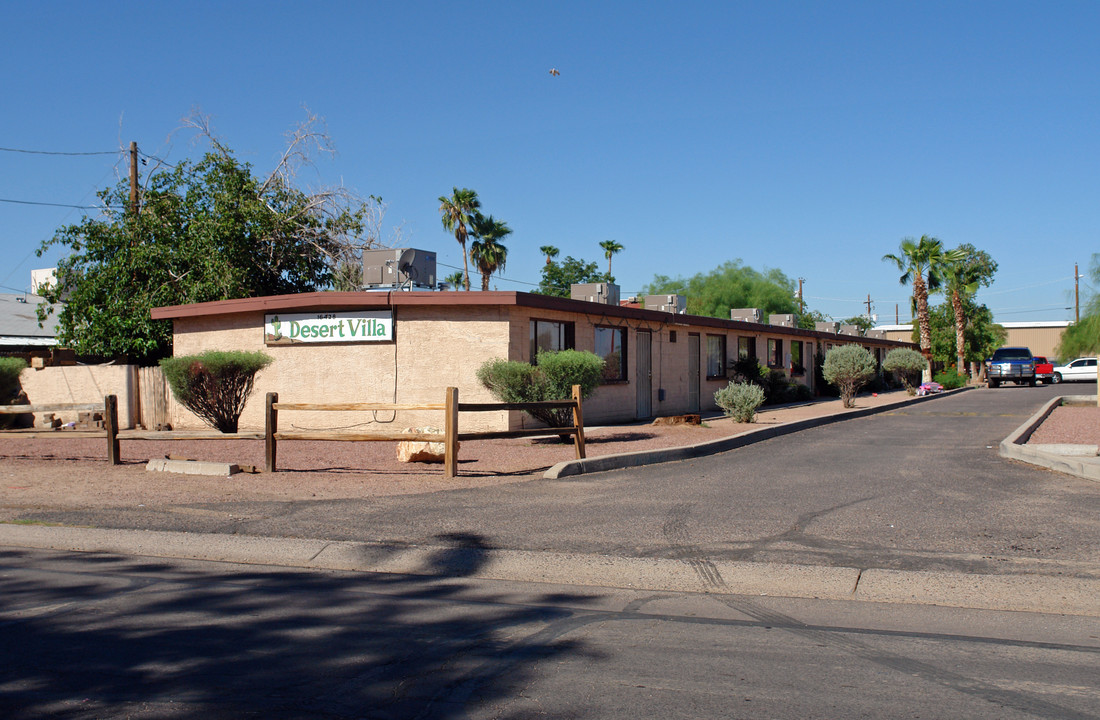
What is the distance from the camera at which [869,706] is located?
3998 mm

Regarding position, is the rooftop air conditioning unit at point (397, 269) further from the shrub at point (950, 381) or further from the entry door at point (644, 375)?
the shrub at point (950, 381)

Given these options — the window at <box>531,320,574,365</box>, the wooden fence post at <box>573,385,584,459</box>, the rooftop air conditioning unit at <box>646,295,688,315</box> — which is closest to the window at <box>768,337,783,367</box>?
the rooftop air conditioning unit at <box>646,295,688,315</box>

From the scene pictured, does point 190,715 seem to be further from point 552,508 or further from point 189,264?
point 189,264

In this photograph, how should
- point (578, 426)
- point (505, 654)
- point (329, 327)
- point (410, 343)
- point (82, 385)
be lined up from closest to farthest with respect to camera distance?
point (505, 654) < point (578, 426) < point (410, 343) < point (329, 327) < point (82, 385)

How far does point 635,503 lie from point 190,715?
5.89 meters

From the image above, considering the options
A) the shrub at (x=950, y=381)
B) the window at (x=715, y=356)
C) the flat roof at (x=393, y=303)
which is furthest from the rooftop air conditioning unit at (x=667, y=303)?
the shrub at (x=950, y=381)

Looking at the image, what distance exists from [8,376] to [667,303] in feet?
55.5

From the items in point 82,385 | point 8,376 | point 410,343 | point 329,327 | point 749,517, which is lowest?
point 749,517

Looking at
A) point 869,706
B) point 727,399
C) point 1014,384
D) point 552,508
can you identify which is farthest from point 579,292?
point 1014,384

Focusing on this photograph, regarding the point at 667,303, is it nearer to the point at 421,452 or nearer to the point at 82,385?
the point at 421,452

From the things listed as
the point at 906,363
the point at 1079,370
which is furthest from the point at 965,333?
the point at 906,363

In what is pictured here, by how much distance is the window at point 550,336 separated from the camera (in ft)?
57.9

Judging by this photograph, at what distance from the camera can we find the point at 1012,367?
143ft

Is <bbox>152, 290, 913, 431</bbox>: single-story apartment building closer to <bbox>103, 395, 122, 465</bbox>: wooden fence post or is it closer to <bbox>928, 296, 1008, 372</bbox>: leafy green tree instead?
<bbox>103, 395, 122, 465</bbox>: wooden fence post
